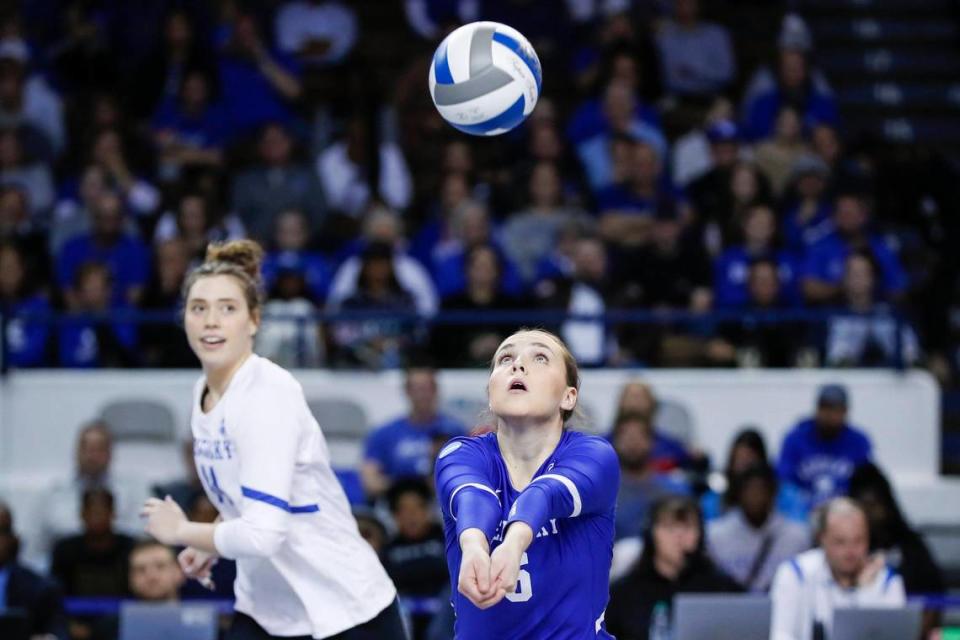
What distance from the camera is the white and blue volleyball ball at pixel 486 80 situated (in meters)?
6.30

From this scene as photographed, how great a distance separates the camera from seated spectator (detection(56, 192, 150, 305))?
39.1ft

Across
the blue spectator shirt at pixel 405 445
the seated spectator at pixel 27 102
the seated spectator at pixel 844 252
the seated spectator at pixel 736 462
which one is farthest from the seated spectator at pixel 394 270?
the seated spectator at pixel 27 102

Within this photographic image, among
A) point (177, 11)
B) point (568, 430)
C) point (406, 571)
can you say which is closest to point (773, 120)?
point (177, 11)

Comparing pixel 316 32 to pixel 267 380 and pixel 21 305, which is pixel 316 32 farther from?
pixel 267 380

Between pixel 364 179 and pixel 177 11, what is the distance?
2.13 meters

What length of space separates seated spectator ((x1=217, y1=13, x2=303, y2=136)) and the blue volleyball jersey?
898cm

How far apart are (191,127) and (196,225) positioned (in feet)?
5.23

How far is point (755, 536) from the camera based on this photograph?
31.2ft

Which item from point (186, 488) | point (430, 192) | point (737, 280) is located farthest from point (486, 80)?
point (430, 192)

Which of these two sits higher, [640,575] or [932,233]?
[932,233]

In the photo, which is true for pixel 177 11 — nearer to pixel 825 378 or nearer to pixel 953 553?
pixel 825 378

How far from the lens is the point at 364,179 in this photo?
12.9 metres

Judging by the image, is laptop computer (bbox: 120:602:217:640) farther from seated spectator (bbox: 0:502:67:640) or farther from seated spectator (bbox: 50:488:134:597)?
seated spectator (bbox: 50:488:134:597)

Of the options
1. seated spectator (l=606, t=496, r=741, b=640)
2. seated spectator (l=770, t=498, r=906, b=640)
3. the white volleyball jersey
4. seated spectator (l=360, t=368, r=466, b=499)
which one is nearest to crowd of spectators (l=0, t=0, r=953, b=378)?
seated spectator (l=360, t=368, r=466, b=499)
